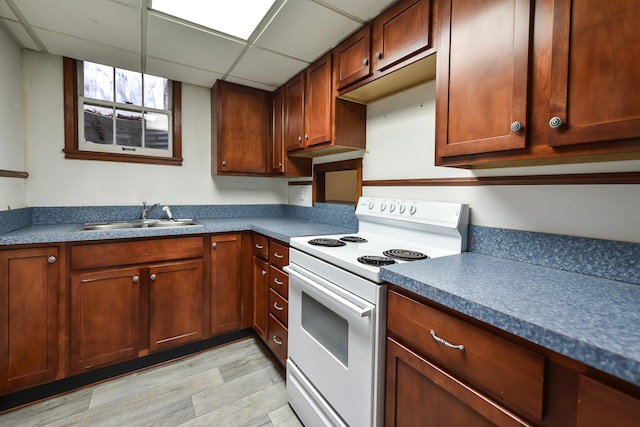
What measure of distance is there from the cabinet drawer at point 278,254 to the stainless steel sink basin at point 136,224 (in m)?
0.71

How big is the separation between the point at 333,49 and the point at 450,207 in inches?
51.1

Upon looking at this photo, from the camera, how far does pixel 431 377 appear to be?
86 cm

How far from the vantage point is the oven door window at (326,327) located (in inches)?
47.9

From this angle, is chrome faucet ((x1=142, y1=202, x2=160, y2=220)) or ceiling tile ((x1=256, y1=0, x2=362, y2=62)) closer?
ceiling tile ((x1=256, y1=0, x2=362, y2=62))

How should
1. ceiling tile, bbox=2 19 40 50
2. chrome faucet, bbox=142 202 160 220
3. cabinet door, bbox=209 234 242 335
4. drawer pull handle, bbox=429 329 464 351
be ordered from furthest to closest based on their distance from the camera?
chrome faucet, bbox=142 202 160 220 < cabinet door, bbox=209 234 242 335 < ceiling tile, bbox=2 19 40 50 < drawer pull handle, bbox=429 329 464 351

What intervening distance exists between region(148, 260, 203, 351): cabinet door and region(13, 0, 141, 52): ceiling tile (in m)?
1.49

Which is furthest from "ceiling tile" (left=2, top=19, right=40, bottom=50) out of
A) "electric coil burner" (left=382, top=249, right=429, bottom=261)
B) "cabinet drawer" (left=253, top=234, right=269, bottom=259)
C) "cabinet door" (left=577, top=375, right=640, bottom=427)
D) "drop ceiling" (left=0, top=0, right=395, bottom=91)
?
"cabinet door" (left=577, top=375, right=640, bottom=427)

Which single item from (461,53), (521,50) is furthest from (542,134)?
(461,53)

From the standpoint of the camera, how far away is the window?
2.15m

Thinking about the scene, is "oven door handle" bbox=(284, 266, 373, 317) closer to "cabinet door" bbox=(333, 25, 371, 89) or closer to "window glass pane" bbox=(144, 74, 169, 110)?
"cabinet door" bbox=(333, 25, 371, 89)

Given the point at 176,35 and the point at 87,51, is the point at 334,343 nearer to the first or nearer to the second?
the point at 176,35

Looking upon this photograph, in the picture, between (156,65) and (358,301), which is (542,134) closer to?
(358,301)

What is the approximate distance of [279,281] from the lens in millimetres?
1832

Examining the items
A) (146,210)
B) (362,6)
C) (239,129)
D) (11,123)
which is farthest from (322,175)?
(11,123)
